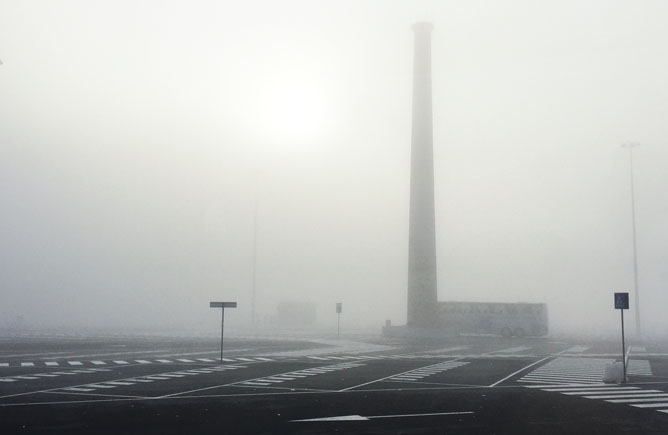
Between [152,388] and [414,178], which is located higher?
[414,178]

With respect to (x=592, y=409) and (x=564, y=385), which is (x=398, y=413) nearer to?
(x=592, y=409)

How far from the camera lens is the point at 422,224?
3041 inches

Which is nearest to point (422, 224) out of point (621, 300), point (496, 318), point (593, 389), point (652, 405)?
point (496, 318)

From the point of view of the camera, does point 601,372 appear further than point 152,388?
Yes

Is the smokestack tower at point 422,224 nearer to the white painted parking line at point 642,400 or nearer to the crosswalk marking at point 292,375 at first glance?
the crosswalk marking at point 292,375

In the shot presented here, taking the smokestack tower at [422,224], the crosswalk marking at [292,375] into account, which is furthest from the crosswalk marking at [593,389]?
the smokestack tower at [422,224]

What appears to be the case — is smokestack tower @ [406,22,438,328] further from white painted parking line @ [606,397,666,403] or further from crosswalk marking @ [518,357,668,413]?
white painted parking line @ [606,397,666,403]

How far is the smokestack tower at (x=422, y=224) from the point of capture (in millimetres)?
76188

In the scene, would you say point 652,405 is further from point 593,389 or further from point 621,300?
point 621,300

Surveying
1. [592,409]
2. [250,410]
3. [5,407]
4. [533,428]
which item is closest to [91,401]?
[5,407]

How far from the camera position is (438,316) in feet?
247

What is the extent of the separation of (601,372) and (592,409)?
42.8ft

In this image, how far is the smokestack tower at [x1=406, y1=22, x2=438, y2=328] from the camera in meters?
76.2

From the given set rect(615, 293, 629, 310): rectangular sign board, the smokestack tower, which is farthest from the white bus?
rect(615, 293, 629, 310): rectangular sign board
